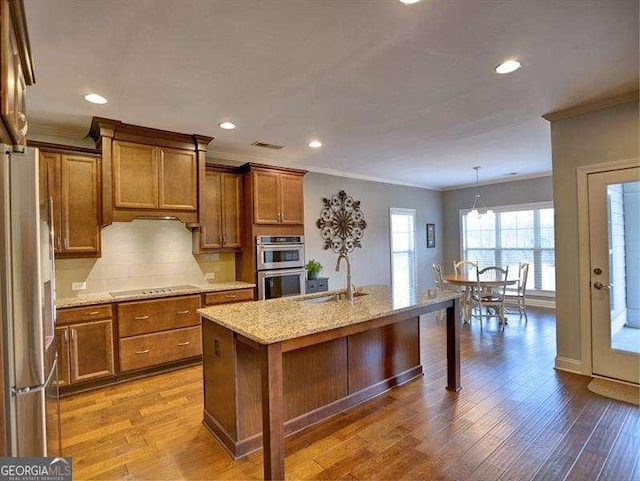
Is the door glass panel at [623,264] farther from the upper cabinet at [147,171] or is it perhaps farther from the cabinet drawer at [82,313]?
the cabinet drawer at [82,313]

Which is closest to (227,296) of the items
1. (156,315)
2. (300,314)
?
(156,315)

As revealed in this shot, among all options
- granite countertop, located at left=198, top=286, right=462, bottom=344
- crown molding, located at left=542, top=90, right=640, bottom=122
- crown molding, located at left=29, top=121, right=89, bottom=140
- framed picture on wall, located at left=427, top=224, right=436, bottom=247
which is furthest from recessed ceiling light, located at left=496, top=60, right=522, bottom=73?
framed picture on wall, located at left=427, top=224, right=436, bottom=247

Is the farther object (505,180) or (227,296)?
(505,180)

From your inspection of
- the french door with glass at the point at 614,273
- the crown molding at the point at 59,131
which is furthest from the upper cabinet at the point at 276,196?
the french door with glass at the point at 614,273

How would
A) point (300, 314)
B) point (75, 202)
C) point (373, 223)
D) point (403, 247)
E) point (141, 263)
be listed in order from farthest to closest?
point (403, 247)
point (373, 223)
point (141, 263)
point (75, 202)
point (300, 314)

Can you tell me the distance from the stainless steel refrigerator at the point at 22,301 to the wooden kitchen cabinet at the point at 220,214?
8.20 feet

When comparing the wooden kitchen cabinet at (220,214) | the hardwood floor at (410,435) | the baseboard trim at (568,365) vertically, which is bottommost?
the hardwood floor at (410,435)

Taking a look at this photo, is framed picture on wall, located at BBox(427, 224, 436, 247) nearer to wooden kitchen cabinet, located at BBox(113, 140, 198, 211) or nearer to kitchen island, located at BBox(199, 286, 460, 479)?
kitchen island, located at BBox(199, 286, 460, 479)

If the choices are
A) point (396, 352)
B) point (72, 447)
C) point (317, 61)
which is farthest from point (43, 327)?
point (396, 352)

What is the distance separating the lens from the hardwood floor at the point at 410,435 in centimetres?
204

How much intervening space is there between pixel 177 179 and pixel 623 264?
15.0ft

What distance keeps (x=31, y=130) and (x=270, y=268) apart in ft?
9.27

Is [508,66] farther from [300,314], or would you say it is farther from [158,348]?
[158,348]

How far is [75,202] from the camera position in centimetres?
332
